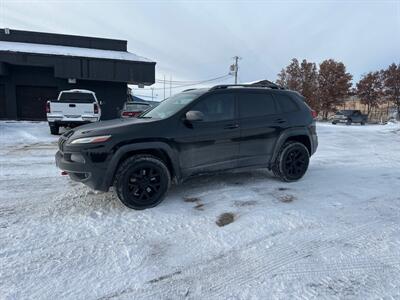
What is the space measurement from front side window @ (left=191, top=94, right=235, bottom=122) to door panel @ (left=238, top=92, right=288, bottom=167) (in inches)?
7.6

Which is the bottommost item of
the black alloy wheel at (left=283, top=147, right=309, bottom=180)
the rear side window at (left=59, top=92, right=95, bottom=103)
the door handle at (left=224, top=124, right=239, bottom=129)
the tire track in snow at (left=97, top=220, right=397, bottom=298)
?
the tire track in snow at (left=97, top=220, right=397, bottom=298)

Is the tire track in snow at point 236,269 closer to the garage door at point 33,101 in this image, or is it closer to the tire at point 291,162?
the tire at point 291,162

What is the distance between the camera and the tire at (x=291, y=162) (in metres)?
5.45

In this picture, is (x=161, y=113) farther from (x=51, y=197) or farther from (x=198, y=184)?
(x=51, y=197)

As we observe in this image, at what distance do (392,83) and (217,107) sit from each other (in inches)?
1762

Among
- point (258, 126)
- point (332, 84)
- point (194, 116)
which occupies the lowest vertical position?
point (258, 126)

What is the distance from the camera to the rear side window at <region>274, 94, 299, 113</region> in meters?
5.50

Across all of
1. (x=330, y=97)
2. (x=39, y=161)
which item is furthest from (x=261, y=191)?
(x=330, y=97)

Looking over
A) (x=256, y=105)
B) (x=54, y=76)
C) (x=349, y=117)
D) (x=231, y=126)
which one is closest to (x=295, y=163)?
(x=256, y=105)

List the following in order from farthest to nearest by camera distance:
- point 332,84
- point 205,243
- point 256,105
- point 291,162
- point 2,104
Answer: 1. point 332,84
2. point 2,104
3. point 291,162
4. point 256,105
5. point 205,243

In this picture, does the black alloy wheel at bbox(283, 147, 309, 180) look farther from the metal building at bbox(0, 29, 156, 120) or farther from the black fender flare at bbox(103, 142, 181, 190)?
the metal building at bbox(0, 29, 156, 120)

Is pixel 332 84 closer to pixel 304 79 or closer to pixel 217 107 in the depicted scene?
pixel 304 79

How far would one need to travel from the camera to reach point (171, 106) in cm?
491

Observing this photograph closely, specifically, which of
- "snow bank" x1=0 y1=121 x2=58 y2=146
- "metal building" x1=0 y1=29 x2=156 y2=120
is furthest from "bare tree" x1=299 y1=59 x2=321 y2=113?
"snow bank" x1=0 y1=121 x2=58 y2=146
